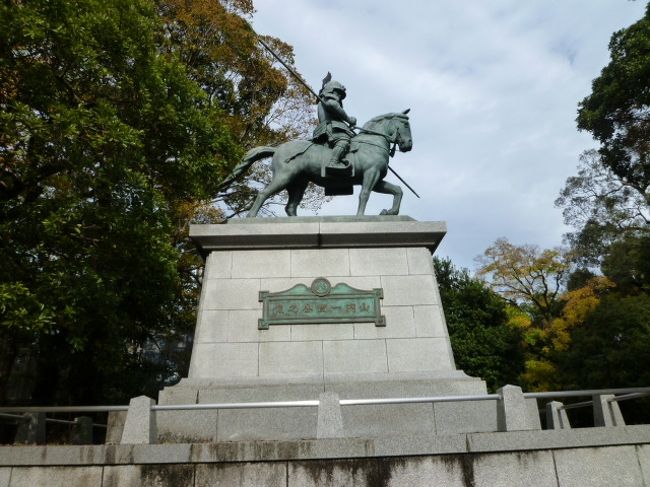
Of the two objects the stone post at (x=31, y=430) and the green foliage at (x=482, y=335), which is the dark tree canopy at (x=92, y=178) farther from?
the green foliage at (x=482, y=335)

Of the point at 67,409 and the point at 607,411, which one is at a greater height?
the point at 67,409

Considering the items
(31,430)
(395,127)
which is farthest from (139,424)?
(395,127)

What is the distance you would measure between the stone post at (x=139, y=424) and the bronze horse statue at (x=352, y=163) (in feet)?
15.0

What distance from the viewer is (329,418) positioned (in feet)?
19.0

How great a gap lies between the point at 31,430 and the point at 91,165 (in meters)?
5.79

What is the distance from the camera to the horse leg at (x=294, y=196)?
10481mm

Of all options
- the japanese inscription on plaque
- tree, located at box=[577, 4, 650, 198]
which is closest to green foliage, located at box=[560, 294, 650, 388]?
tree, located at box=[577, 4, 650, 198]

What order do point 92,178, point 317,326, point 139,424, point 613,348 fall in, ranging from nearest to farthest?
1. point 139,424
2. point 317,326
3. point 92,178
4. point 613,348

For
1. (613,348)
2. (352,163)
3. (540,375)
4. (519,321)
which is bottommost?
(540,375)

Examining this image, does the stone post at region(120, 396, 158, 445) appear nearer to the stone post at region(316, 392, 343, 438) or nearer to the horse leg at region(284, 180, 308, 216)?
the stone post at region(316, 392, 343, 438)

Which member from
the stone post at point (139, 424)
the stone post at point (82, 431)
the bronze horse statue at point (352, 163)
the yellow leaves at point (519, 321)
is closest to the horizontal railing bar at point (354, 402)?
the stone post at point (139, 424)

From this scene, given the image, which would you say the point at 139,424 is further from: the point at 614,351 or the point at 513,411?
the point at 614,351

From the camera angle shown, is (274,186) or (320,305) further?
(274,186)

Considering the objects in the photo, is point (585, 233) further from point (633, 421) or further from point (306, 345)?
point (306, 345)
